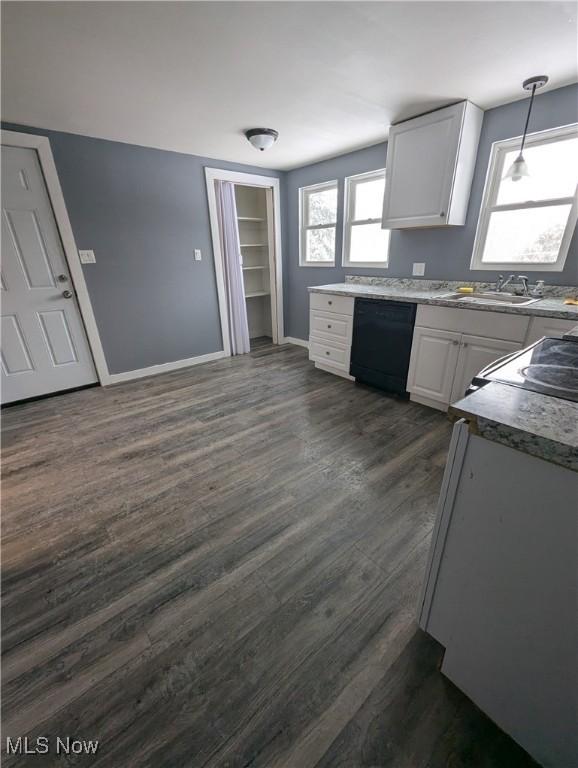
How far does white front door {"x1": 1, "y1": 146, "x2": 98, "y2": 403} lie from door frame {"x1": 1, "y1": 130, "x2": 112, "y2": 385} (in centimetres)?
4

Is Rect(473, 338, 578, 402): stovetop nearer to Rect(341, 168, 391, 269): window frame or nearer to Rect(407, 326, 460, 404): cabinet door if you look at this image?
Rect(407, 326, 460, 404): cabinet door

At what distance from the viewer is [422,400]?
2.81 meters

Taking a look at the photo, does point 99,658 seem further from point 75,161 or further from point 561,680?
point 75,161

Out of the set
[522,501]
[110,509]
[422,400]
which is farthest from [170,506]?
[422,400]

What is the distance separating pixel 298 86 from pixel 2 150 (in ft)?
8.01

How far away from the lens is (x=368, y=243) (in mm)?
3529

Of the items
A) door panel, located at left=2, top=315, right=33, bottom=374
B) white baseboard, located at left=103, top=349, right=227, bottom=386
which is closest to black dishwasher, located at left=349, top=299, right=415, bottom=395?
white baseboard, located at left=103, top=349, right=227, bottom=386

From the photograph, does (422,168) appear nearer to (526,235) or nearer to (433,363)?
(526,235)

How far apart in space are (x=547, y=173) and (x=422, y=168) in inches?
34.3

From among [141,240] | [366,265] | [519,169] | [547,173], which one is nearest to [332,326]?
[366,265]

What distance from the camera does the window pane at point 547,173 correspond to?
218 centimetres

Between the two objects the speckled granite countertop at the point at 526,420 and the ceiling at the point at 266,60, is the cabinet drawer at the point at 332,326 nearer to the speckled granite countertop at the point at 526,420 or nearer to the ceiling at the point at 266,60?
the ceiling at the point at 266,60

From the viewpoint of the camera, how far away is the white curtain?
3.78 meters

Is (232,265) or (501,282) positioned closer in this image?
(501,282)
